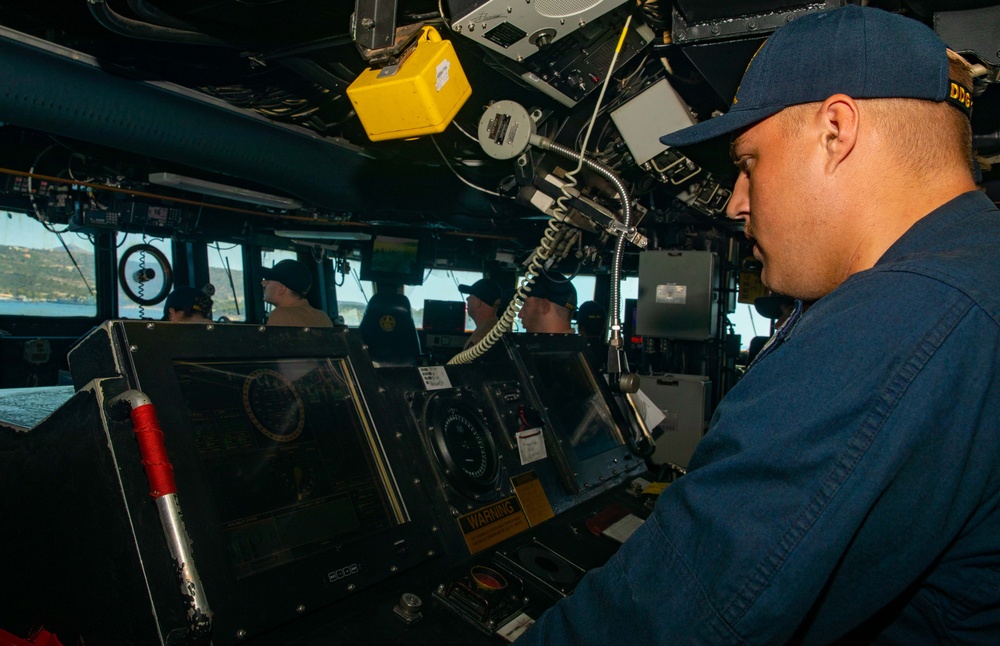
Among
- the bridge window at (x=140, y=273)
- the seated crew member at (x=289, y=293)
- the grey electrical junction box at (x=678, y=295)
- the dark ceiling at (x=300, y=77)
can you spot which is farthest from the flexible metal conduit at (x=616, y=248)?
the bridge window at (x=140, y=273)

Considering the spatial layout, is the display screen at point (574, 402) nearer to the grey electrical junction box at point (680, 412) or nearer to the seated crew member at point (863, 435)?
the seated crew member at point (863, 435)

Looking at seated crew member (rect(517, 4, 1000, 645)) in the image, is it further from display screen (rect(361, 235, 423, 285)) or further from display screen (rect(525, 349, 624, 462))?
display screen (rect(361, 235, 423, 285))

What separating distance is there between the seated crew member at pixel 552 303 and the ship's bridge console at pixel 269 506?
2366mm

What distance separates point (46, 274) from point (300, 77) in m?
3.95

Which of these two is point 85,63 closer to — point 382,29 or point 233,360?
point 382,29

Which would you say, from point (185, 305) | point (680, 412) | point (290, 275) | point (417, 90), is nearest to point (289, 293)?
point (290, 275)

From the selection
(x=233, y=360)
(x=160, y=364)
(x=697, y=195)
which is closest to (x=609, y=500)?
(x=233, y=360)

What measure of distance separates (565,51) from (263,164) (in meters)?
2.06

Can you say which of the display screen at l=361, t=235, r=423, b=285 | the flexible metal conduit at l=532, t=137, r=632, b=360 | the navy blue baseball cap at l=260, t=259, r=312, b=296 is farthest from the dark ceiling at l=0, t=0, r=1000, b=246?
the display screen at l=361, t=235, r=423, b=285

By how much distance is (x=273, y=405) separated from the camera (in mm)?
1343

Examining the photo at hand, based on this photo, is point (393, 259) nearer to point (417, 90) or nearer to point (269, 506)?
point (417, 90)

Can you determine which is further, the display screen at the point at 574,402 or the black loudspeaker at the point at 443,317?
the black loudspeaker at the point at 443,317

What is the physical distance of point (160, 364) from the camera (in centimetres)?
117

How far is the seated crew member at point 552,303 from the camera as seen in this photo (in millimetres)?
4121
